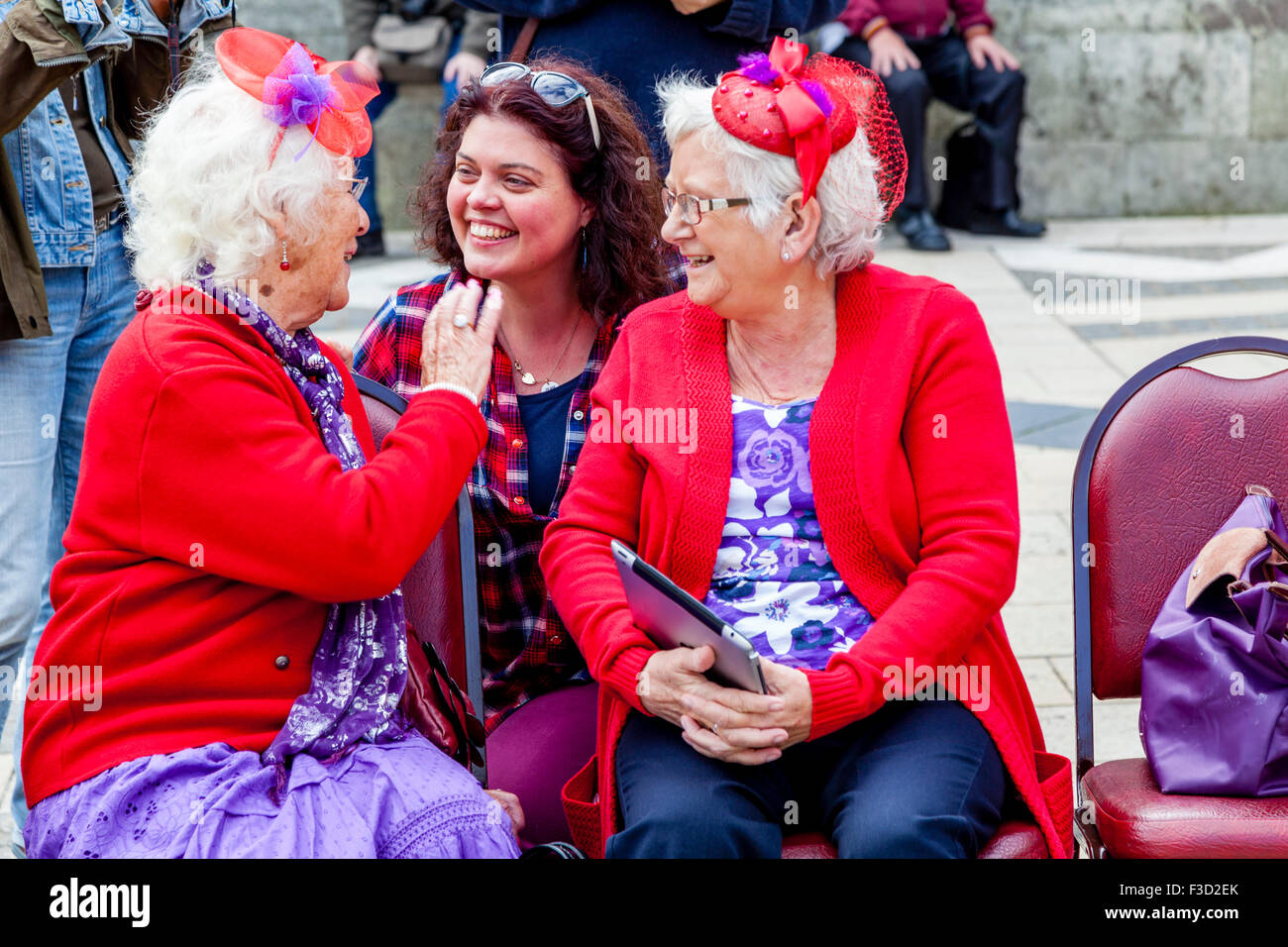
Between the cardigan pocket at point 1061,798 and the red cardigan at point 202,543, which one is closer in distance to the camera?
the red cardigan at point 202,543

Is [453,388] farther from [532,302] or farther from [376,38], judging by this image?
[376,38]

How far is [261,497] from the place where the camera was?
196cm

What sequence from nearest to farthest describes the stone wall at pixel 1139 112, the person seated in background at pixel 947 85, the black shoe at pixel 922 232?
the person seated in background at pixel 947 85, the black shoe at pixel 922 232, the stone wall at pixel 1139 112

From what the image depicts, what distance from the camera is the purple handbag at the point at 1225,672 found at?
212 cm

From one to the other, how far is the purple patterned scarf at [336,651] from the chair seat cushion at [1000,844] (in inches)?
24.1

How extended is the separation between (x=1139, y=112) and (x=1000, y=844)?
8.59 meters

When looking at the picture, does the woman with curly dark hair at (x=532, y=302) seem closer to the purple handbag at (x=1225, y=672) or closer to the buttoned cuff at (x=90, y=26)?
the buttoned cuff at (x=90, y=26)

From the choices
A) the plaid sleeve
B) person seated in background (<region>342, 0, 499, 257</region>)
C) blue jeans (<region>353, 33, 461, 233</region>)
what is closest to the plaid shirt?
the plaid sleeve

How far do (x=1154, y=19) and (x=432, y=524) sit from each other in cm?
890

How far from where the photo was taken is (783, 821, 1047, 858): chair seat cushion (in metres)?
2.14

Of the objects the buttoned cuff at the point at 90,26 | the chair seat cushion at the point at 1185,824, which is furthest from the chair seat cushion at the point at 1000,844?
the buttoned cuff at the point at 90,26
